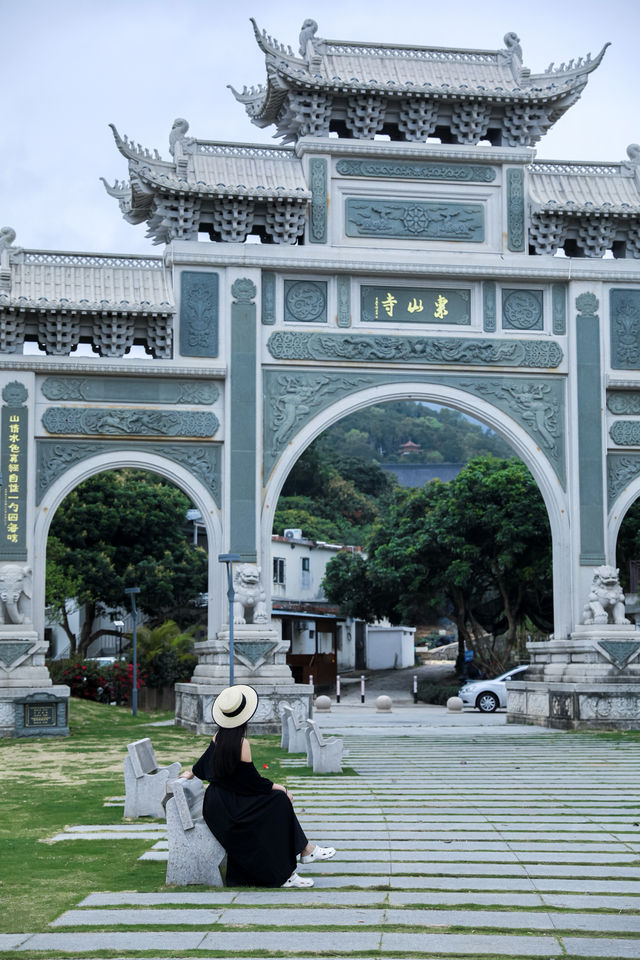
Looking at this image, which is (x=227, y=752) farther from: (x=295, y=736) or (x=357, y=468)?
(x=357, y=468)

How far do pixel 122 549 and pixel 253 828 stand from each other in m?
20.3

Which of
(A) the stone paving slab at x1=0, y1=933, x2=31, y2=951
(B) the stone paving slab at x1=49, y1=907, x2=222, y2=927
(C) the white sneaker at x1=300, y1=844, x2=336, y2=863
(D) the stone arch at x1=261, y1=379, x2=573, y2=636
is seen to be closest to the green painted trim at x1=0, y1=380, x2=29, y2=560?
(D) the stone arch at x1=261, y1=379, x2=573, y2=636

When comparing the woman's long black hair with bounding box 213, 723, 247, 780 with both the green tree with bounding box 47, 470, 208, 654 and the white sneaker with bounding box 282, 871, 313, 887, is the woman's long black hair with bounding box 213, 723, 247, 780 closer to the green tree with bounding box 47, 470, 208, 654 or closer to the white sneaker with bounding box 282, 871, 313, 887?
the white sneaker with bounding box 282, 871, 313, 887

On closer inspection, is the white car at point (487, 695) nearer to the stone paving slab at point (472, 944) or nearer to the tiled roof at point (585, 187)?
the tiled roof at point (585, 187)

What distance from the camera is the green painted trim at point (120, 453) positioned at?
14734 mm

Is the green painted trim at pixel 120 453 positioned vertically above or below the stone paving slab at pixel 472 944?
above

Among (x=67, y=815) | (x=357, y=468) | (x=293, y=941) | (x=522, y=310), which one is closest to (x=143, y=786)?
(x=67, y=815)

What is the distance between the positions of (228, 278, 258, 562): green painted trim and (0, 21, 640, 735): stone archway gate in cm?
3

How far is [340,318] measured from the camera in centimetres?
1552

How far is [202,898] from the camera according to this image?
4910 millimetres

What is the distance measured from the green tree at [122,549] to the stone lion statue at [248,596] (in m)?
9.22

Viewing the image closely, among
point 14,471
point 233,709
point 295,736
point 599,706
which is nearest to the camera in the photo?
point 233,709

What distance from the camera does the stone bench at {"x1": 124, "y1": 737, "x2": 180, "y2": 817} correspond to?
7.04m

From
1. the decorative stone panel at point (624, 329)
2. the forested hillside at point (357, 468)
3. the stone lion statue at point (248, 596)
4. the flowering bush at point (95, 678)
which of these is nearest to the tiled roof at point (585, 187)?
the decorative stone panel at point (624, 329)
